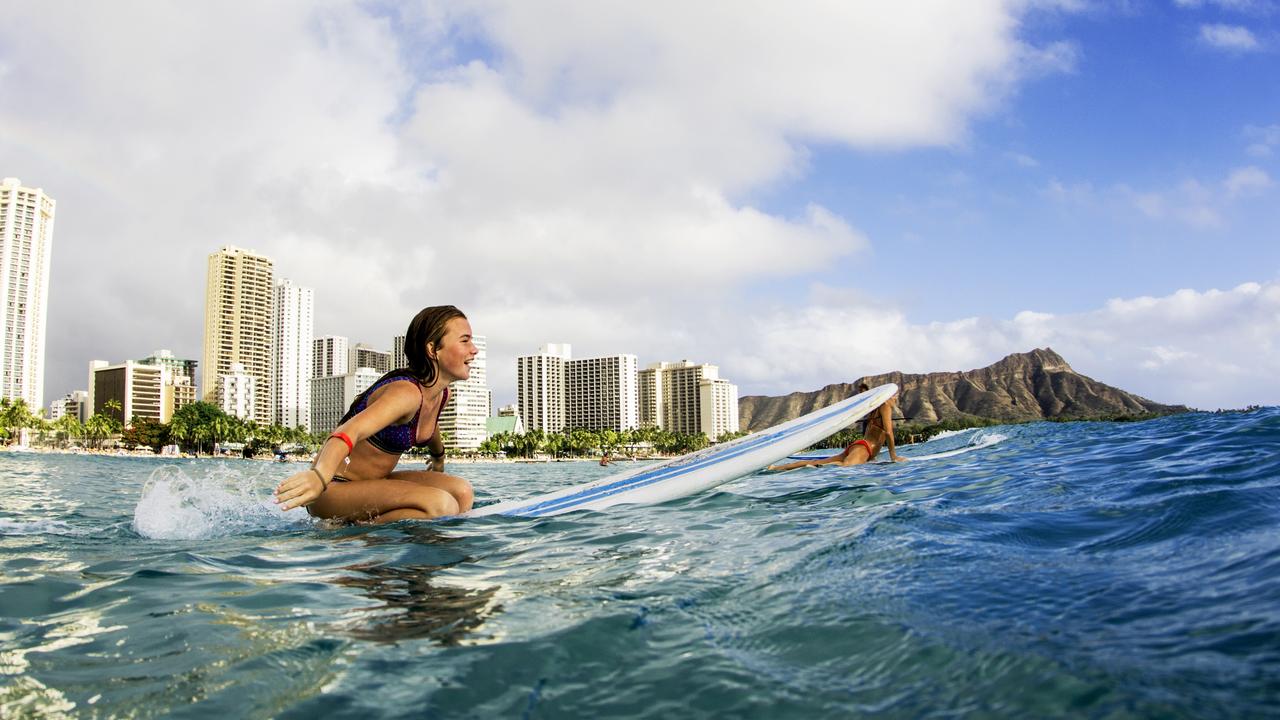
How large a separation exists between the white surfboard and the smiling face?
1.35 m

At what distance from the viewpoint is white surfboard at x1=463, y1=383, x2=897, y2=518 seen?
275 inches

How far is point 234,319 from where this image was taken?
166000mm

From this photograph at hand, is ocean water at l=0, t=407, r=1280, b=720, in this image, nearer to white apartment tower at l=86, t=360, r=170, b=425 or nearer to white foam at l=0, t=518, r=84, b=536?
white foam at l=0, t=518, r=84, b=536

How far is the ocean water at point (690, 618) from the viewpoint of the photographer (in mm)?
2070

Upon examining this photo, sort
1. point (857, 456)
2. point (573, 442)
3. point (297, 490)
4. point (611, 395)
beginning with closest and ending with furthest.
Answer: point (297, 490) → point (857, 456) → point (573, 442) → point (611, 395)

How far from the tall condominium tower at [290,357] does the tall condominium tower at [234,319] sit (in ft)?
29.6

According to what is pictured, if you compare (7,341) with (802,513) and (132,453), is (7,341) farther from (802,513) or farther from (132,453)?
(802,513)

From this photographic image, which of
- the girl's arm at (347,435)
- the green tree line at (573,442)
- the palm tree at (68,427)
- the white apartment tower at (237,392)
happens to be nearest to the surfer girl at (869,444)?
the girl's arm at (347,435)

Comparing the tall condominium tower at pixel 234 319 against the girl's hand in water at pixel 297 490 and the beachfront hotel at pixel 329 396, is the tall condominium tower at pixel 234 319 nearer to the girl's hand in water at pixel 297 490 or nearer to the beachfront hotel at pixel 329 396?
the beachfront hotel at pixel 329 396

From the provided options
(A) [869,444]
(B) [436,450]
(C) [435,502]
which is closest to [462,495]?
(C) [435,502]

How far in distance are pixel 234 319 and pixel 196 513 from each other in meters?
182

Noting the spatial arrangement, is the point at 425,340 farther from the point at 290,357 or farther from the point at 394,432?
the point at 290,357

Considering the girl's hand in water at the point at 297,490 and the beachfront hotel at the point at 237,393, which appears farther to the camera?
the beachfront hotel at the point at 237,393

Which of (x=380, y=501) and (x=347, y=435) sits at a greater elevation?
(x=347, y=435)
